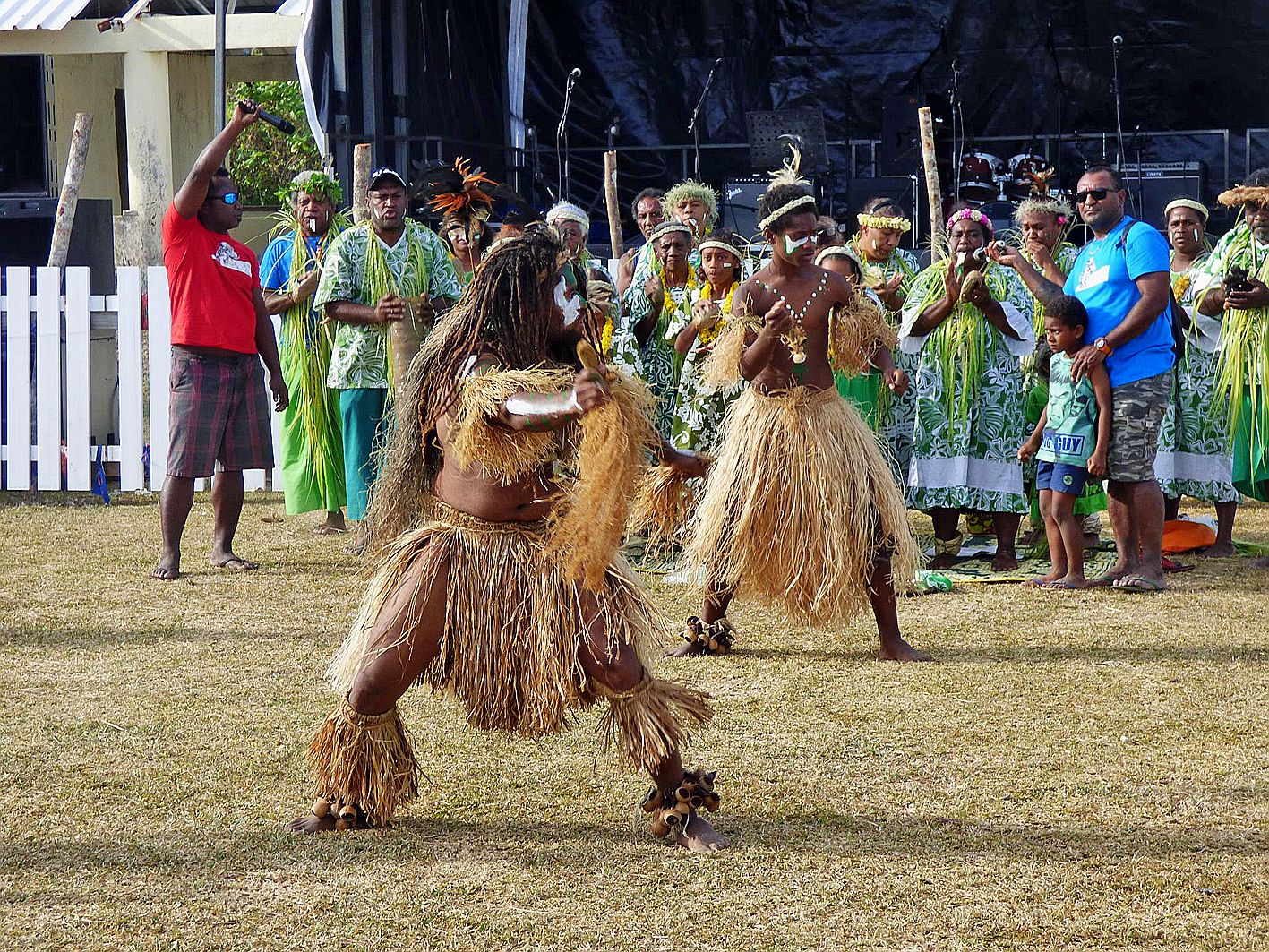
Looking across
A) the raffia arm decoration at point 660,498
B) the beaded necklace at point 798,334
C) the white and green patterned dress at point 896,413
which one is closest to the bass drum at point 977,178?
the white and green patterned dress at point 896,413

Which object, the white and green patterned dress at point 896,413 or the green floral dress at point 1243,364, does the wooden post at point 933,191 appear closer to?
the white and green patterned dress at point 896,413

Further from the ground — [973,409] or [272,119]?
[272,119]

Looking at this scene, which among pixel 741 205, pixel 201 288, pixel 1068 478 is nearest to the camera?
pixel 1068 478

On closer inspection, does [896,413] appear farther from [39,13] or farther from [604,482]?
[39,13]

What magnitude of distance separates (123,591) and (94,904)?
3789 mm

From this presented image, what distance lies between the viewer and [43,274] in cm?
959

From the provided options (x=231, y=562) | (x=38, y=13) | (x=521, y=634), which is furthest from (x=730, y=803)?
(x=38, y=13)

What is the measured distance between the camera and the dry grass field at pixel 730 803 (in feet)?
10.4

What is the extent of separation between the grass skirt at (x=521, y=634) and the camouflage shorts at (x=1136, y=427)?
3627 mm

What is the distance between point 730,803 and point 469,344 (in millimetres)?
1379

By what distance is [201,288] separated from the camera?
709 centimetres

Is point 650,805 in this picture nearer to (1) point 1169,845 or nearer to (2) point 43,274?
(1) point 1169,845

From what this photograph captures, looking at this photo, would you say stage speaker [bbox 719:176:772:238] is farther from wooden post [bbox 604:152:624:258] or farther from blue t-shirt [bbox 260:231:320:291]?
blue t-shirt [bbox 260:231:320:291]

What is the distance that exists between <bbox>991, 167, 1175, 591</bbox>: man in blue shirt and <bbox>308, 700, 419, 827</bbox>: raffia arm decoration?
4032 millimetres
